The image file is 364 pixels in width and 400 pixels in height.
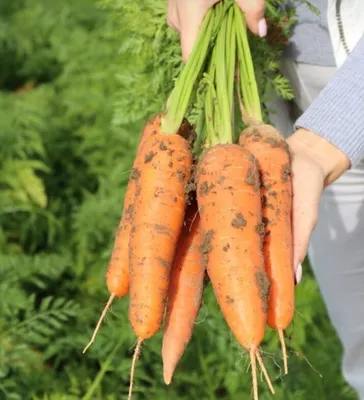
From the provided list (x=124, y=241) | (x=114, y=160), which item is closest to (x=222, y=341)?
(x=124, y=241)

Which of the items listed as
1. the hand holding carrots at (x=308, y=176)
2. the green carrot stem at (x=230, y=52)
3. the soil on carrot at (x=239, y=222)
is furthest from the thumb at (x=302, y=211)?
the green carrot stem at (x=230, y=52)

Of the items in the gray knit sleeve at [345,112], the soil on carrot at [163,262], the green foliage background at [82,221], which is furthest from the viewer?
the green foliage background at [82,221]

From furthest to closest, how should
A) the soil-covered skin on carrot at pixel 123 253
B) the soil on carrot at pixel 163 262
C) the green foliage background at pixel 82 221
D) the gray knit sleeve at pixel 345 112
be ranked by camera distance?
the green foliage background at pixel 82 221 < the soil-covered skin on carrot at pixel 123 253 < the soil on carrot at pixel 163 262 < the gray knit sleeve at pixel 345 112

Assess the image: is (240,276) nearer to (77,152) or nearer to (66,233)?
(66,233)

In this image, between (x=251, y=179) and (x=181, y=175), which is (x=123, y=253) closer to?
(x=181, y=175)

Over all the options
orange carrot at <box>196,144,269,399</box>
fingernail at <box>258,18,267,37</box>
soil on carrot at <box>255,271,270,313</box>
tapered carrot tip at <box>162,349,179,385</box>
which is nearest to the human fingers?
fingernail at <box>258,18,267,37</box>

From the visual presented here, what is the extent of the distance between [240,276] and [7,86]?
285cm

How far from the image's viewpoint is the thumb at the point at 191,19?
68.6 inches

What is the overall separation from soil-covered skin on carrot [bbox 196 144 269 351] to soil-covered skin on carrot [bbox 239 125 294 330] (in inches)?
1.3

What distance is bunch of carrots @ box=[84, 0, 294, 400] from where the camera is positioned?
151 cm

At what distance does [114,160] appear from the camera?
3.23 metres

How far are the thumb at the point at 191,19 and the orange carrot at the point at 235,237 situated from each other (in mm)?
335

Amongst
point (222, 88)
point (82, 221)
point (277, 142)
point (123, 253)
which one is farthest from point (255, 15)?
point (82, 221)

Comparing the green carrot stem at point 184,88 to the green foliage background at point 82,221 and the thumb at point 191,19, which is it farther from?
the green foliage background at point 82,221
